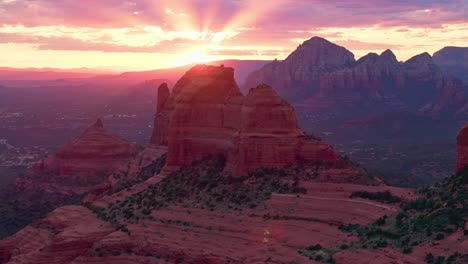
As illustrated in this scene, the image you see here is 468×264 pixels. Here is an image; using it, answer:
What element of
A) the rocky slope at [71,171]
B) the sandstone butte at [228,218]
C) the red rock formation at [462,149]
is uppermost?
the red rock formation at [462,149]

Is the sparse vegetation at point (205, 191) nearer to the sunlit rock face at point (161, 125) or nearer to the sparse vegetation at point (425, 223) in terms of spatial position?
the sparse vegetation at point (425, 223)

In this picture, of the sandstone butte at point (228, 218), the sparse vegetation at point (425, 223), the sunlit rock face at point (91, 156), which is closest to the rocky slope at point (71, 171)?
the sunlit rock face at point (91, 156)

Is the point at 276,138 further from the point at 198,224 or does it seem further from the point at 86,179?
the point at 86,179

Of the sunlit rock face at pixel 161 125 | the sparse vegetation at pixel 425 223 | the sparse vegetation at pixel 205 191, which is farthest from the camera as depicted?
the sunlit rock face at pixel 161 125

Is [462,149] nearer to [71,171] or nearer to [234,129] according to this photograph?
[234,129]

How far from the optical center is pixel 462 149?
122 feet

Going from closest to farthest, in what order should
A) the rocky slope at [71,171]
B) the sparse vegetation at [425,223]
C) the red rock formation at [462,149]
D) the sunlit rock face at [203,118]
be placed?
the sparse vegetation at [425,223] → the red rock formation at [462,149] → the sunlit rock face at [203,118] → the rocky slope at [71,171]

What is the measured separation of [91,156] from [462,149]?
56.0 m

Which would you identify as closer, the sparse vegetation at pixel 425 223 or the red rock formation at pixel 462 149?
the sparse vegetation at pixel 425 223

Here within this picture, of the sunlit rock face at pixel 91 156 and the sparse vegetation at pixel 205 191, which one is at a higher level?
the sparse vegetation at pixel 205 191

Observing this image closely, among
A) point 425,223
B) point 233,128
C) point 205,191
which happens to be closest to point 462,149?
point 425,223

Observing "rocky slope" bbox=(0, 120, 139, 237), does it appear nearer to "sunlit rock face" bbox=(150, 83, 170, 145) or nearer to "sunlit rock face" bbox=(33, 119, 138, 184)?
"sunlit rock face" bbox=(33, 119, 138, 184)

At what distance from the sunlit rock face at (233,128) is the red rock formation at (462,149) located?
932cm

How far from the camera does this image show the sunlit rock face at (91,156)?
8538 centimetres
